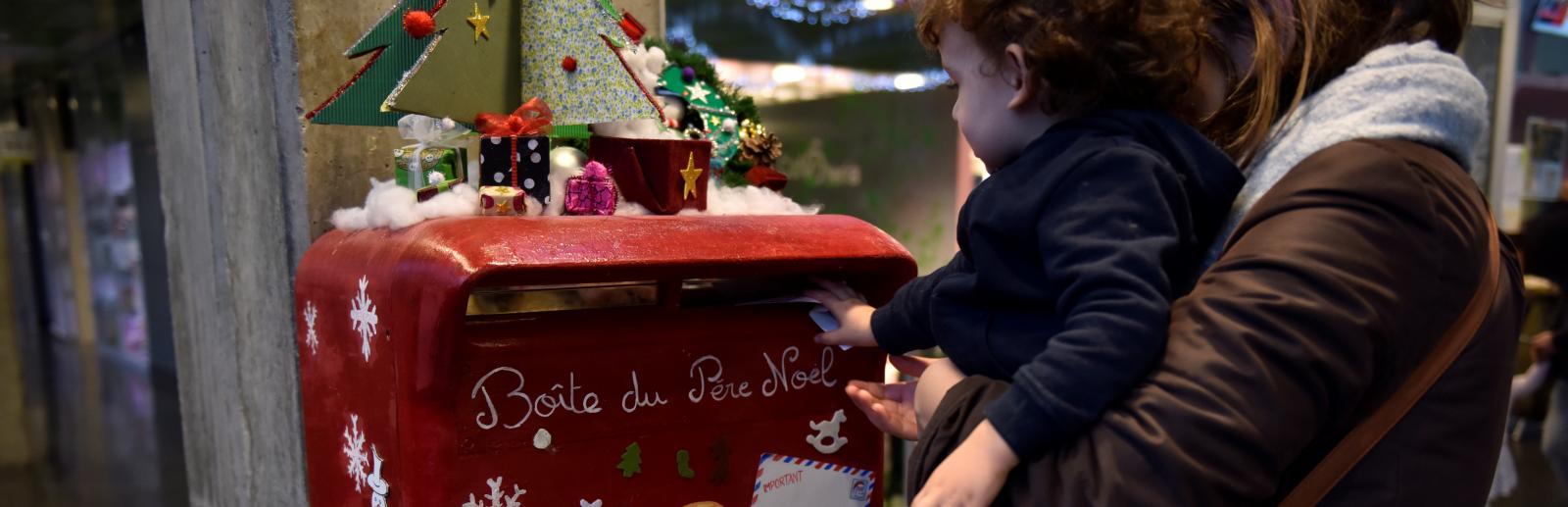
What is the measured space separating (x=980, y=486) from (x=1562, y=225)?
353 centimetres

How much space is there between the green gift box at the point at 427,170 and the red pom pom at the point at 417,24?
5.8 inches

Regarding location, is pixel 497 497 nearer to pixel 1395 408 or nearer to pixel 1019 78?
pixel 1019 78

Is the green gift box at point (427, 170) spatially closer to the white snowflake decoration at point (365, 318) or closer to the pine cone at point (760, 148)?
the white snowflake decoration at point (365, 318)

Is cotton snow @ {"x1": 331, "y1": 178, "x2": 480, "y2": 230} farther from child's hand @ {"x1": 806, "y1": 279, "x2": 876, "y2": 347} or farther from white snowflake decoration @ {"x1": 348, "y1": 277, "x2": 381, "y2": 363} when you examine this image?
child's hand @ {"x1": 806, "y1": 279, "x2": 876, "y2": 347}

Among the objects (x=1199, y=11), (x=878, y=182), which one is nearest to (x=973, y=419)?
(x=1199, y=11)

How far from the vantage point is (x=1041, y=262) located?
88 cm

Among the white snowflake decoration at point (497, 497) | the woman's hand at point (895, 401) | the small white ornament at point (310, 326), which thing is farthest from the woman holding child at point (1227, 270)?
the small white ornament at point (310, 326)

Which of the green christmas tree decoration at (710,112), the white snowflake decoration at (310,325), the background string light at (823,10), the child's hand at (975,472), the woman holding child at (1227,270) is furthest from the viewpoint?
the background string light at (823,10)

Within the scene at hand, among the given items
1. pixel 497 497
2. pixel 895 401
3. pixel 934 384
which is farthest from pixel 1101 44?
pixel 497 497

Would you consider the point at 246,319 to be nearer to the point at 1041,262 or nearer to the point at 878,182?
the point at 1041,262

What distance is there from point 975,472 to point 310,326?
3.57 ft

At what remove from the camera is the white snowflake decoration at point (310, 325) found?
1.46 metres

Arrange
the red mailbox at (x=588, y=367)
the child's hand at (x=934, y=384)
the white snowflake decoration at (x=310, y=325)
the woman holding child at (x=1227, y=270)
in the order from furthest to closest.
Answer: the white snowflake decoration at (x=310, y=325), the red mailbox at (x=588, y=367), the child's hand at (x=934, y=384), the woman holding child at (x=1227, y=270)

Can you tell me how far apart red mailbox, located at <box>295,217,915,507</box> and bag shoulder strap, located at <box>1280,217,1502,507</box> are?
0.63 meters
